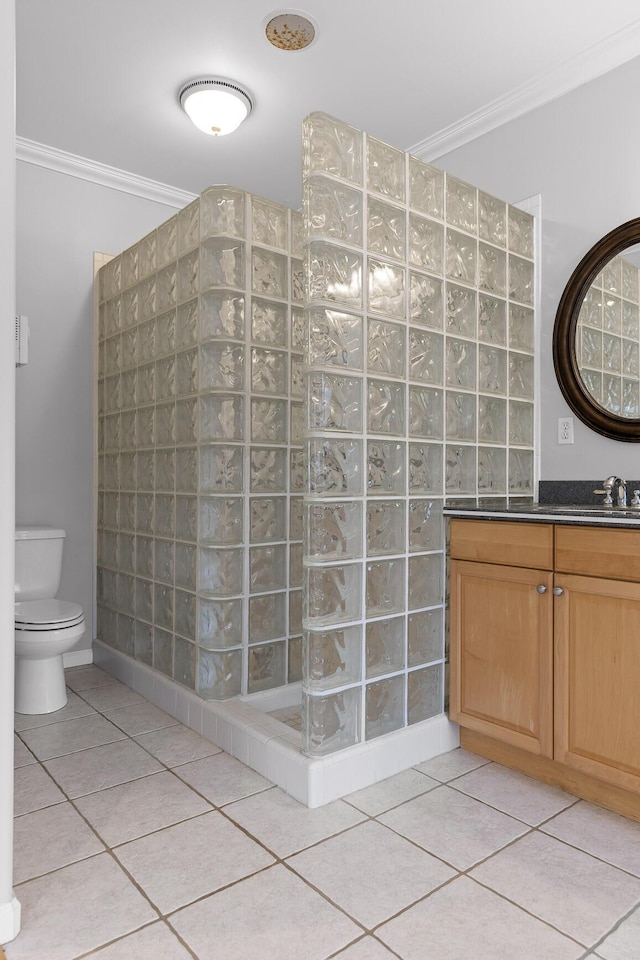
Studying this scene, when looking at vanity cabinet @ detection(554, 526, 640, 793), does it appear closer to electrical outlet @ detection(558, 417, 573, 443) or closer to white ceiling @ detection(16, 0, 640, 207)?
electrical outlet @ detection(558, 417, 573, 443)

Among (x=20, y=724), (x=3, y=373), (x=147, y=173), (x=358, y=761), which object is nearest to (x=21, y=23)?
(x=147, y=173)

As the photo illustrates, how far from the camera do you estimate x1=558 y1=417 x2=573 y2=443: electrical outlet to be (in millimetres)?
2498

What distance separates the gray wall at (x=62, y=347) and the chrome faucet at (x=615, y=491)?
97.1 inches

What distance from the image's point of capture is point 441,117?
2.83 m

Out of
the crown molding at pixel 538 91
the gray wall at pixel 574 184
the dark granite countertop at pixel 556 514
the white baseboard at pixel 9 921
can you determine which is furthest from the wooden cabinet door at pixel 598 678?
the crown molding at pixel 538 91

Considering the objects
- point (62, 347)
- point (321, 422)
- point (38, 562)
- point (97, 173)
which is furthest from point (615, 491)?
point (97, 173)

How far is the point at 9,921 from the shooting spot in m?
1.37

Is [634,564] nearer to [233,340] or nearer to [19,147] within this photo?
[233,340]

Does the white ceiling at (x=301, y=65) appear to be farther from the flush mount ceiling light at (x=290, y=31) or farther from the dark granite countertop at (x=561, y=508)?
the dark granite countertop at (x=561, y=508)

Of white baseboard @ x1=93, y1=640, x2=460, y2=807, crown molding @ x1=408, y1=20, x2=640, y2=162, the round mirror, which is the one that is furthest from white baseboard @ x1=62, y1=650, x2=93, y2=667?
crown molding @ x1=408, y1=20, x2=640, y2=162

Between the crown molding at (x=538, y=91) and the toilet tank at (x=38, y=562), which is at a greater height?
the crown molding at (x=538, y=91)

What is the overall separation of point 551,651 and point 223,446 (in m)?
1.35

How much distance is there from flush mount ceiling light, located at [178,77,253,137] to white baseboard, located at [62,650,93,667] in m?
2.56

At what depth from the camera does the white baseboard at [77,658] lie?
10.8 feet
